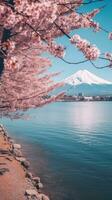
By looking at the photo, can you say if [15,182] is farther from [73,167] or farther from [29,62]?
[73,167]

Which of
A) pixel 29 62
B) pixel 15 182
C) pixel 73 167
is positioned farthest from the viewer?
pixel 73 167

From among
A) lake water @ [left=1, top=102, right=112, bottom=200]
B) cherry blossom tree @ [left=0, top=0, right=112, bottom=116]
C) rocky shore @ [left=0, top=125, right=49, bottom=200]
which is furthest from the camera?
lake water @ [left=1, top=102, right=112, bottom=200]

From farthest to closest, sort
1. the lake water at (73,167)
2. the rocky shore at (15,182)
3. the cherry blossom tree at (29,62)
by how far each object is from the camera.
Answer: the lake water at (73,167) < the rocky shore at (15,182) < the cherry blossom tree at (29,62)

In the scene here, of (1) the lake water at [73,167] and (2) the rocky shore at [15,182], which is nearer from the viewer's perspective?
(2) the rocky shore at [15,182]

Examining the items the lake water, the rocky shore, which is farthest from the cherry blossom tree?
the lake water

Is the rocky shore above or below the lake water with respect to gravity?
above

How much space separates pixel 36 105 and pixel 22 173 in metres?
6.53

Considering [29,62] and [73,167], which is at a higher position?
[29,62]

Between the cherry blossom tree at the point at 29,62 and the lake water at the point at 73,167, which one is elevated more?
the cherry blossom tree at the point at 29,62

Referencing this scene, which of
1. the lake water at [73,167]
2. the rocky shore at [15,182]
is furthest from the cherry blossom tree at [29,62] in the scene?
the lake water at [73,167]

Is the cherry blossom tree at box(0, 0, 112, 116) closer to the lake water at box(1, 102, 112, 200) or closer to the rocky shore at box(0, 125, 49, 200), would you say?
the rocky shore at box(0, 125, 49, 200)

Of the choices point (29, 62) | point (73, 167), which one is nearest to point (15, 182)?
point (29, 62)

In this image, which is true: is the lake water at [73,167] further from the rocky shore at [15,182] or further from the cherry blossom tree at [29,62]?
the cherry blossom tree at [29,62]

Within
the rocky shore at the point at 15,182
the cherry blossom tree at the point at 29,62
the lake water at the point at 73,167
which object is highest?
the cherry blossom tree at the point at 29,62
